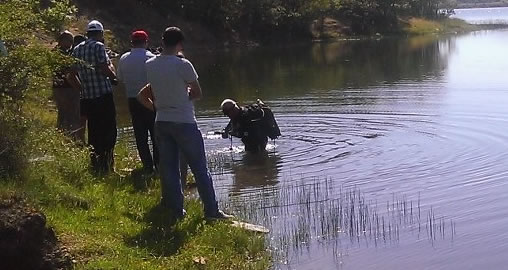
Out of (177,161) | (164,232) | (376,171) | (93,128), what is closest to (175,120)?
(177,161)

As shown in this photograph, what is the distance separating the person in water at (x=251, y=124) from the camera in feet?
46.8

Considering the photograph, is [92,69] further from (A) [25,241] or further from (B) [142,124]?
(A) [25,241]

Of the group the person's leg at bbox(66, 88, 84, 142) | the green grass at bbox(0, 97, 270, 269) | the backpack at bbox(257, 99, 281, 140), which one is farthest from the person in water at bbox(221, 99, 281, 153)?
the green grass at bbox(0, 97, 270, 269)

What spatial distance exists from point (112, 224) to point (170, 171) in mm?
988

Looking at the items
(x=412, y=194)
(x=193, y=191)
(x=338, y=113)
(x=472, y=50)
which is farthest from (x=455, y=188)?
(x=472, y=50)

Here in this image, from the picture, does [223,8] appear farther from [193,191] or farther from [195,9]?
[193,191]

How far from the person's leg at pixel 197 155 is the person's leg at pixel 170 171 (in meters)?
0.15

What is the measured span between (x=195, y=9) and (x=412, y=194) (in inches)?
1837

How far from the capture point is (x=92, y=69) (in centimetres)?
1035

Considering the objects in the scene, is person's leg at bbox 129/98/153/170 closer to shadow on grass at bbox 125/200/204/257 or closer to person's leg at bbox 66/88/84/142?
person's leg at bbox 66/88/84/142

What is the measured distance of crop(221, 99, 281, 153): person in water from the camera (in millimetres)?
14258

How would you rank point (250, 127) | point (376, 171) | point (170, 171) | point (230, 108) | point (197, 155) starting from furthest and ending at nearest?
point (250, 127)
point (230, 108)
point (376, 171)
point (170, 171)
point (197, 155)

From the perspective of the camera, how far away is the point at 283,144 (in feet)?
51.7

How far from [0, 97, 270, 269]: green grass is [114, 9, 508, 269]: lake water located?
0.60 meters
